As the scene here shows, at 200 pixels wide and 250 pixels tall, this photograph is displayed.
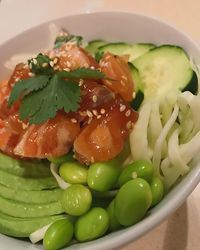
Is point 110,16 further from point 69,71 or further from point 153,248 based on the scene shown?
point 153,248

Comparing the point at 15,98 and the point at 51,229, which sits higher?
the point at 15,98

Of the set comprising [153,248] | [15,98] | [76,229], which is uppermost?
[15,98]

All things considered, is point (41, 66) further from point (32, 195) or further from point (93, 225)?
point (93, 225)

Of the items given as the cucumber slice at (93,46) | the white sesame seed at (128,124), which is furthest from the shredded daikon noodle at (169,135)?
the cucumber slice at (93,46)

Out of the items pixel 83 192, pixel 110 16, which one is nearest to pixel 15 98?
pixel 83 192

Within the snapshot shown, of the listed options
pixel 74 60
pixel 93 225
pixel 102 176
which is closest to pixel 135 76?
pixel 74 60

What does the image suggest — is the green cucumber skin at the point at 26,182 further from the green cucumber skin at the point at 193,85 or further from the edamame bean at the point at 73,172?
the green cucumber skin at the point at 193,85
